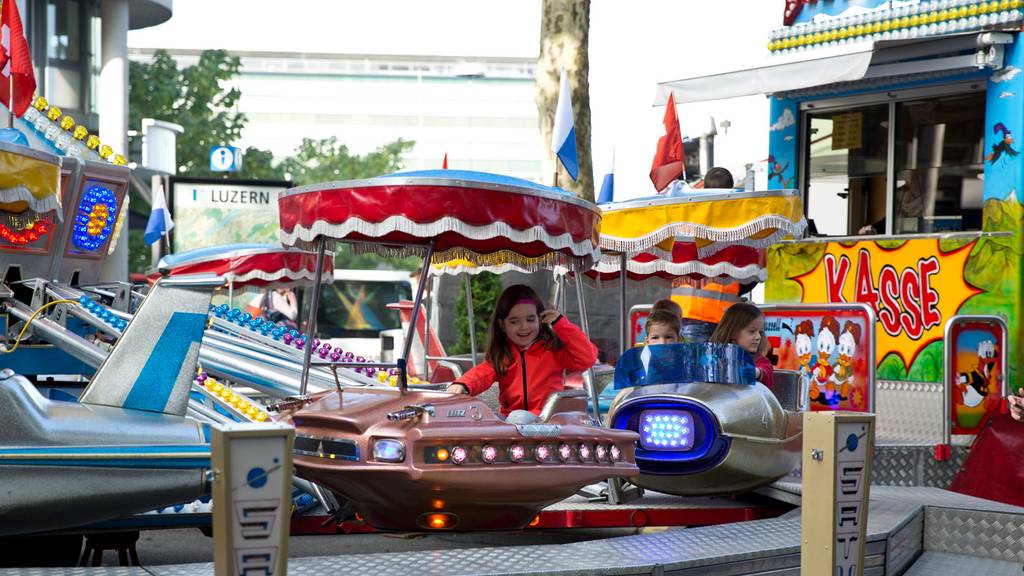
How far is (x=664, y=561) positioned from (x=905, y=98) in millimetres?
7762

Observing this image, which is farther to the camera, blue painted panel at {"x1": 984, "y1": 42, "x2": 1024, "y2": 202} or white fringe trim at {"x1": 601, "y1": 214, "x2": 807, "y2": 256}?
blue painted panel at {"x1": 984, "y1": 42, "x2": 1024, "y2": 202}

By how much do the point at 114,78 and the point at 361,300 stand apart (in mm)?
9109

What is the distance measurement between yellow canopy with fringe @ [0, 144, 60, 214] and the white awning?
5926 millimetres

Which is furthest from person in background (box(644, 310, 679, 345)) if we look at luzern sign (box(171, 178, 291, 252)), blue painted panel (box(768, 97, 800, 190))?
luzern sign (box(171, 178, 291, 252))

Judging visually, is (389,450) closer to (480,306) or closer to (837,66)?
(837,66)

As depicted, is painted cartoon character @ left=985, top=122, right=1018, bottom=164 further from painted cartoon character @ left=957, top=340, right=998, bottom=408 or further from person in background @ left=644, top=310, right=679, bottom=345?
person in background @ left=644, top=310, right=679, bottom=345

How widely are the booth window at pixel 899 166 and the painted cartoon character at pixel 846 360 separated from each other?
2346 mm

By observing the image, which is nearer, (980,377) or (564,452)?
(564,452)

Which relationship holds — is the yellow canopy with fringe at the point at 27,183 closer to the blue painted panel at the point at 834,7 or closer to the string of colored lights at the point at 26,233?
the string of colored lights at the point at 26,233

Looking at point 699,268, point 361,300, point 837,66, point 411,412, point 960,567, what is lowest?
point 960,567

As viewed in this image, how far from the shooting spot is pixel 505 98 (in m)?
102

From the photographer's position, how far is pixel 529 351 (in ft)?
23.7

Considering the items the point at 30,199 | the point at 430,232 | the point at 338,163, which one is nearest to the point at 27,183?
the point at 30,199

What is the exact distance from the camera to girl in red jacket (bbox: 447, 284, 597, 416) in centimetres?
713
